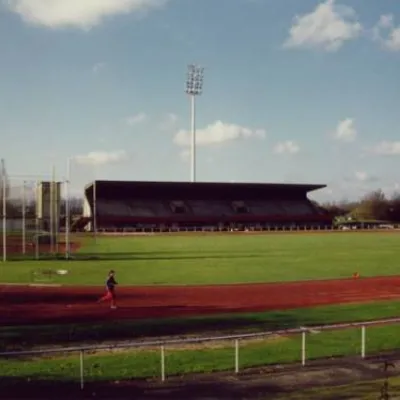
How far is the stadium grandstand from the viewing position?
314ft

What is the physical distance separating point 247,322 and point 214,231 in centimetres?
7044

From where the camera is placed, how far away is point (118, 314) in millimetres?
22438

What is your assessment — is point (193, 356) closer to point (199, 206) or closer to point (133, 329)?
point (133, 329)

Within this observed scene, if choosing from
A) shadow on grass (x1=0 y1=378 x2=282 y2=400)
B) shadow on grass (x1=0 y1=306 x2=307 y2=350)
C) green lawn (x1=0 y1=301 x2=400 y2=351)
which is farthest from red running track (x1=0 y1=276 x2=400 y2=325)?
shadow on grass (x1=0 y1=378 x2=282 y2=400)

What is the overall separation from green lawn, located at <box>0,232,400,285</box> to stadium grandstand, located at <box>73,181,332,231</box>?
37982mm

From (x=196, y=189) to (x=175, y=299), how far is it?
7732 centimetres

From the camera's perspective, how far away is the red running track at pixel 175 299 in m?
22.3

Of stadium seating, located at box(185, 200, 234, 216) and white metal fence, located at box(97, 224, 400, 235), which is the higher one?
stadium seating, located at box(185, 200, 234, 216)

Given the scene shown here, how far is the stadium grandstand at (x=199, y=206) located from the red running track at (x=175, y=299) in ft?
203

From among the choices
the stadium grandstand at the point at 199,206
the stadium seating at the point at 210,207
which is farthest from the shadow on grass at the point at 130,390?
the stadium seating at the point at 210,207

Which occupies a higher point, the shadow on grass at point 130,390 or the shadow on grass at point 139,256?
the shadow on grass at point 139,256

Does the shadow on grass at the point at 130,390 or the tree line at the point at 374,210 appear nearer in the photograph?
the shadow on grass at the point at 130,390

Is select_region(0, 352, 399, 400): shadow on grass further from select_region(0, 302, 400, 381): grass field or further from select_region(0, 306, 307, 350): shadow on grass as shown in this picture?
select_region(0, 306, 307, 350): shadow on grass

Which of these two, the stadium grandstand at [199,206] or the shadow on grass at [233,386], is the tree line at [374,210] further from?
the shadow on grass at [233,386]
